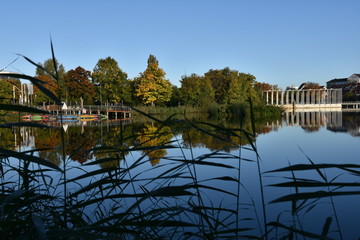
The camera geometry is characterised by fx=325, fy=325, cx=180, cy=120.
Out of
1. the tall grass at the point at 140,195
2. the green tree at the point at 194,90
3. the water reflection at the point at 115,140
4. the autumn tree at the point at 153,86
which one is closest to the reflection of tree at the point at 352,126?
the water reflection at the point at 115,140

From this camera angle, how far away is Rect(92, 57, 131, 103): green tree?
36906 mm

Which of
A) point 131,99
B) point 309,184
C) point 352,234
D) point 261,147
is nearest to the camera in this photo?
point 309,184

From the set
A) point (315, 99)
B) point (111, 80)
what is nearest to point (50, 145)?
point (111, 80)

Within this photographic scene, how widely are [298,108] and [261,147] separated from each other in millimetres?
46250

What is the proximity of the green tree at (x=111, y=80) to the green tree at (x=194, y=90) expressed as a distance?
22.4 ft

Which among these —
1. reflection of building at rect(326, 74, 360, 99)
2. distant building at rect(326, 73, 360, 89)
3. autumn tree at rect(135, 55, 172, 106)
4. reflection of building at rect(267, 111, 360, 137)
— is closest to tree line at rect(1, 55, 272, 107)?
autumn tree at rect(135, 55, 172, 106)

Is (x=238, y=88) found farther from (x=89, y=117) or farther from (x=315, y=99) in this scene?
(x=315, y=99)

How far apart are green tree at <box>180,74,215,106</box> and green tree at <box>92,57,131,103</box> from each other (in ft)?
22.4

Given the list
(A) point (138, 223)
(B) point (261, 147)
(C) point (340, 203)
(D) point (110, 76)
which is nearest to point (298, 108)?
(D) point (110, 76)

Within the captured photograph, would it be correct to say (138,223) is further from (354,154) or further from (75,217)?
(354,154)

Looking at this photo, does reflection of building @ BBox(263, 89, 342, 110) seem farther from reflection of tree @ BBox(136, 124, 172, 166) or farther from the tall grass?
the tall grass

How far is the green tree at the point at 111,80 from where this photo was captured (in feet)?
121

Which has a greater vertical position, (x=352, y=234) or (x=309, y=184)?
(x=309, y=184)

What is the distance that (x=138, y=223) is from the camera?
4.07ft
